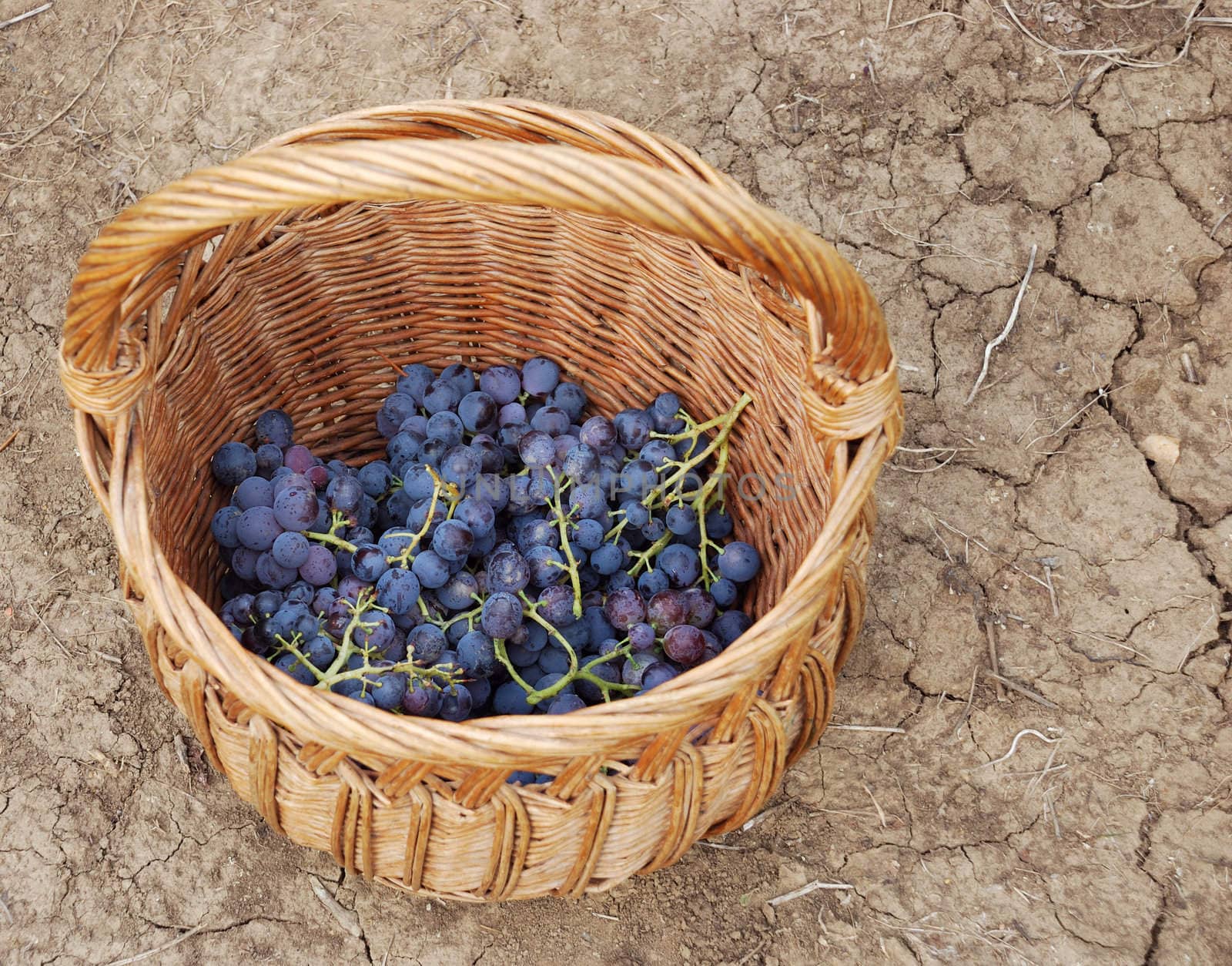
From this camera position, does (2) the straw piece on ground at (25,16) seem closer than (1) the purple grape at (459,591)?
No

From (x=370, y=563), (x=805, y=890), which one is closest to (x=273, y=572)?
(x=370, y=563)

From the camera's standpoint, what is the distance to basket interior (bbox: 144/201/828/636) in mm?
1682

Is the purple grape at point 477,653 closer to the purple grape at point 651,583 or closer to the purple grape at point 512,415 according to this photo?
the purple grape at point 651,583

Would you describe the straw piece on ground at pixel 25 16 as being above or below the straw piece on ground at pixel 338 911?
above

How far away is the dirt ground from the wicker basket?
1.39 feet

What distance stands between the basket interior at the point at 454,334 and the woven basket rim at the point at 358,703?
0.66 feet

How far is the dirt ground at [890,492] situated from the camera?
1.89 m

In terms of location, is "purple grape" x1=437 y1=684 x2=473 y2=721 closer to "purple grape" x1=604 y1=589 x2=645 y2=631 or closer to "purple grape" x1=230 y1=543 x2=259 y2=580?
"purple grape" x1=604 y1=589 x2=645 y2=631

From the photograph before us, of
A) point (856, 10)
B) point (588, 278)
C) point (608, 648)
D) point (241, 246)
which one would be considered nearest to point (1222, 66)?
point (856, 10)

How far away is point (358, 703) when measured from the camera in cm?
123

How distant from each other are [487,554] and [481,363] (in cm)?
52

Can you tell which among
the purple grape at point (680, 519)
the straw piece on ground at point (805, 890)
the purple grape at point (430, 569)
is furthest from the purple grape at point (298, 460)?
the straw piece on ground at point (805, 890)

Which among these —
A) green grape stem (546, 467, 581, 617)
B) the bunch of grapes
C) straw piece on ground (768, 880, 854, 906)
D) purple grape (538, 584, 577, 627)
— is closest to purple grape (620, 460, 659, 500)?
the bunch of grapes

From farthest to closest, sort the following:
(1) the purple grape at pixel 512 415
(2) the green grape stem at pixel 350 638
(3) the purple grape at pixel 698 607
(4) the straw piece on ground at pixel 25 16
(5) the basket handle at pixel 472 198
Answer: (4) the straw piece on ground at pixel 25 16 < (1) the purple grape at pixel 512 415 < (3) the purple grape at pixel 698 607 < (2) the green grape stem at pixel 350 638 < (5) the basket handle at pixel 472 198
